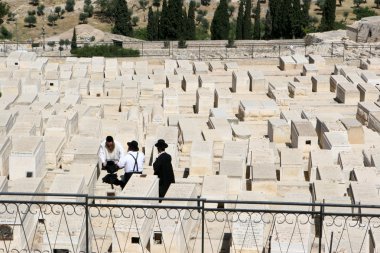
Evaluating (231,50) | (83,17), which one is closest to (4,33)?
(83,17)

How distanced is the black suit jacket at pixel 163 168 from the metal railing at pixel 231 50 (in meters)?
11.3

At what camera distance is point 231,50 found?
2155cm

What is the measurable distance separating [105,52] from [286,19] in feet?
32.3

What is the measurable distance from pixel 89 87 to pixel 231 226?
24.1ft

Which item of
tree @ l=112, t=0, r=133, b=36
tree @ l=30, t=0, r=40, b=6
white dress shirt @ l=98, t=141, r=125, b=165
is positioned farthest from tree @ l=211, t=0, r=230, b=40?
white dress shirt @ l=98, t=141, r=125, b=165

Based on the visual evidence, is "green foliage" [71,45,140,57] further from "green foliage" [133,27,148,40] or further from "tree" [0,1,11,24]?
"tree" [0,1,11,24]

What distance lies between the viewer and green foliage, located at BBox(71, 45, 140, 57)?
20422 mm

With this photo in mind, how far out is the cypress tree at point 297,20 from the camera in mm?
27953

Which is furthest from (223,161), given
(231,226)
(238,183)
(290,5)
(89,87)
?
(290,5)

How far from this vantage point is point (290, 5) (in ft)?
94.4

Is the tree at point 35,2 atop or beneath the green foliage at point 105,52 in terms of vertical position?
atop

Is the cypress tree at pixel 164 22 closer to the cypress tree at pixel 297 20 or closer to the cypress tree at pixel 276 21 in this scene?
the cypress tree at pixel 276 21

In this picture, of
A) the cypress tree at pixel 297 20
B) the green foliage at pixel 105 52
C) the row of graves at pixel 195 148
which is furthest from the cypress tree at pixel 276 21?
the row of graves at pixel 195 148

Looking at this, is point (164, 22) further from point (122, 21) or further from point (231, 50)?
point (231, 50)
